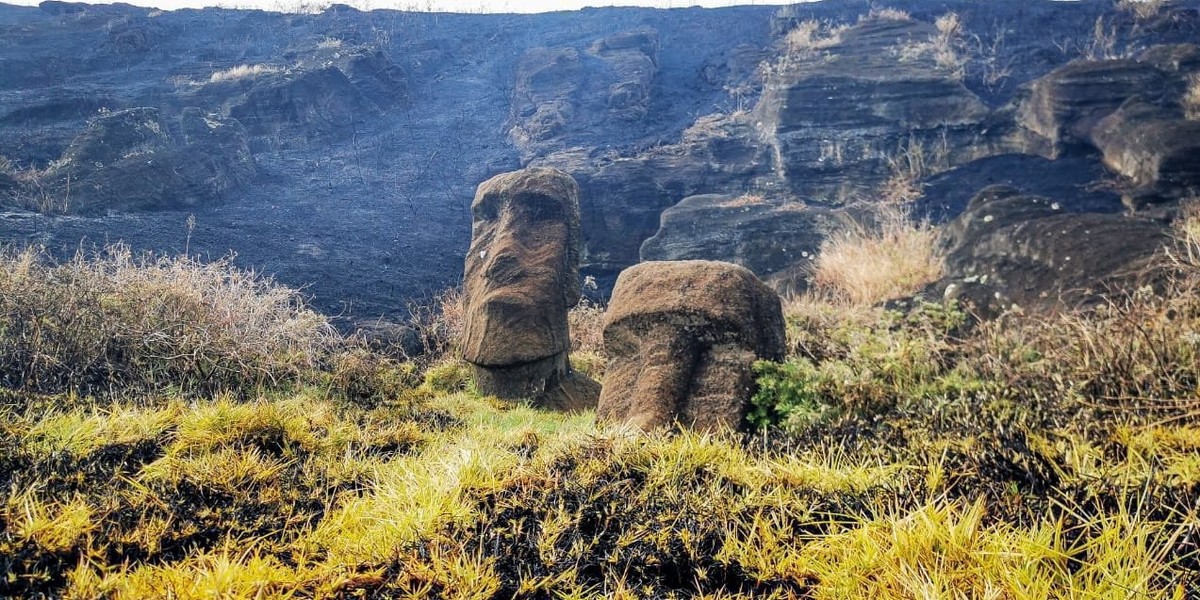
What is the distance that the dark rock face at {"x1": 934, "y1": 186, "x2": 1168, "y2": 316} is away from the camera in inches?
239

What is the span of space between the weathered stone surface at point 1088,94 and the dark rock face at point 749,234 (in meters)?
4.97

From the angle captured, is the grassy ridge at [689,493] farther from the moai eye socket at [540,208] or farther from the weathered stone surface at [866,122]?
the weathered stone surface at [866,122]

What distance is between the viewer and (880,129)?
50.3ft

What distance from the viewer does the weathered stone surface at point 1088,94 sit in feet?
42.0

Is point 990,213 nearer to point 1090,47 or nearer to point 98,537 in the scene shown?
point 98,537

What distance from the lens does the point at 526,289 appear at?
6.18 metres

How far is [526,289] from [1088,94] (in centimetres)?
1308

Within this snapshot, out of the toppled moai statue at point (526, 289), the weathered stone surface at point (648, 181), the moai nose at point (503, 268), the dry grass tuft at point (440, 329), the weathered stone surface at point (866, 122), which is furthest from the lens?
the weathered stone surface at point (648, 181)

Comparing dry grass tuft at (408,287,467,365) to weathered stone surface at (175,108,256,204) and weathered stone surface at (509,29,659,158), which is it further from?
weathered stone surface at (509,29,659,158)

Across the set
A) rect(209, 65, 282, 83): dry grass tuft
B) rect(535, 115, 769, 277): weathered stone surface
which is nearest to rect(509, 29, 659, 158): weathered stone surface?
rect(535, 115, 769, 277): weathered stone surface

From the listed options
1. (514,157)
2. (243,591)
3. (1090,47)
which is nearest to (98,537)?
(243,591)

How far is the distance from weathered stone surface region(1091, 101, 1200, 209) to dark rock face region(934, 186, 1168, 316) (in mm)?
3815

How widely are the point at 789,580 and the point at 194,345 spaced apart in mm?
4524

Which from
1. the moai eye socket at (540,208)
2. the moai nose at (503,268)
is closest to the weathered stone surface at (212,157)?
the moai eye socket at (540,208)
